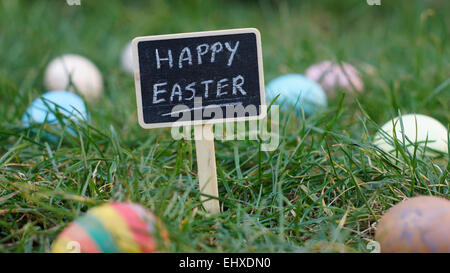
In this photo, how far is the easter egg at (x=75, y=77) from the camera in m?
2.53

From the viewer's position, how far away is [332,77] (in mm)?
2561

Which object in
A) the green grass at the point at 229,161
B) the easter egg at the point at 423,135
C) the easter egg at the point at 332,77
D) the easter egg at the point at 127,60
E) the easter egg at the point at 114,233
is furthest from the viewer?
the easter egg at the point at 127,60

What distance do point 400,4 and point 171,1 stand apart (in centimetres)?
197

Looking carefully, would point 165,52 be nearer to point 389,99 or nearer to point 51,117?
point 51,117

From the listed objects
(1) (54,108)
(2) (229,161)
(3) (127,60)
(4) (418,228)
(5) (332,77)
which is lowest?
(4) (418,228)

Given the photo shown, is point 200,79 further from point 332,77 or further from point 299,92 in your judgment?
point 332,77

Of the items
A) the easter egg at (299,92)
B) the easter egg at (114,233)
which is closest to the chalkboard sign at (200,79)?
the easter egg at (114,233)

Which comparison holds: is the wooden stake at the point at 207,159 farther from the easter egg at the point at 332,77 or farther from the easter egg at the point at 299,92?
the easter egg at the point at 332,77

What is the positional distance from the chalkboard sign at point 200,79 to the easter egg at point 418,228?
481mm

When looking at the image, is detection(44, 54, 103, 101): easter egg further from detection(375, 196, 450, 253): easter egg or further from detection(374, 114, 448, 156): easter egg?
detection(375, 196, 450, 253): easter egg

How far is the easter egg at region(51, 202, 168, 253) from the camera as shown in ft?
3.73

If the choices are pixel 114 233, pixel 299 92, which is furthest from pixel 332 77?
pixel 114 233

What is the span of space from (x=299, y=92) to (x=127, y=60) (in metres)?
1.22

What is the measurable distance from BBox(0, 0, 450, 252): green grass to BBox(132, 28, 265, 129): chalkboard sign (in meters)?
0.14
